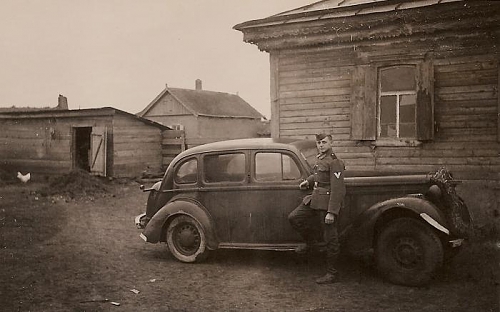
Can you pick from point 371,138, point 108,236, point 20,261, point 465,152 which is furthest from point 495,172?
point 20,261

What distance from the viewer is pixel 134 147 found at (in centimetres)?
1916

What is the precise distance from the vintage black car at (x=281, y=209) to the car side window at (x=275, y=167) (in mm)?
13

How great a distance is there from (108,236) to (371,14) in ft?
20.8

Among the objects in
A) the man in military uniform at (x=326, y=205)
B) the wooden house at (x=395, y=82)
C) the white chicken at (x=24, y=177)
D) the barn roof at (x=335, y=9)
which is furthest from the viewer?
the white chicken at (x=24, y=177)

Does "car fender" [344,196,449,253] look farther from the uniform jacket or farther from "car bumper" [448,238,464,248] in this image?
the uniform jacket

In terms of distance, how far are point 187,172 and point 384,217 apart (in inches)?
114

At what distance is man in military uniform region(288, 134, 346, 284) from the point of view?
578cm

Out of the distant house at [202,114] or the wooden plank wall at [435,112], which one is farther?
the distant house at [202,114]

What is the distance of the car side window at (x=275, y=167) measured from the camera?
6.46 m

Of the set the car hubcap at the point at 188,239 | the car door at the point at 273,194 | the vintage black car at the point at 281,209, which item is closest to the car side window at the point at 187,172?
the vintage black car at the point at 281,209

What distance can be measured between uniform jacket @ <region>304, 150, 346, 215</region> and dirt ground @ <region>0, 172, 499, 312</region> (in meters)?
0.95

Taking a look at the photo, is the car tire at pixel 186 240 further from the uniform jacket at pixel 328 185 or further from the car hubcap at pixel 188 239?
the uniform jacket at pixel 328 185

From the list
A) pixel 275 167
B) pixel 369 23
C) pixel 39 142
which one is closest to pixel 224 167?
pixel 275 167

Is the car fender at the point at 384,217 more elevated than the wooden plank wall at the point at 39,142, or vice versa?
the wooden plank wall at the point at 39,142
